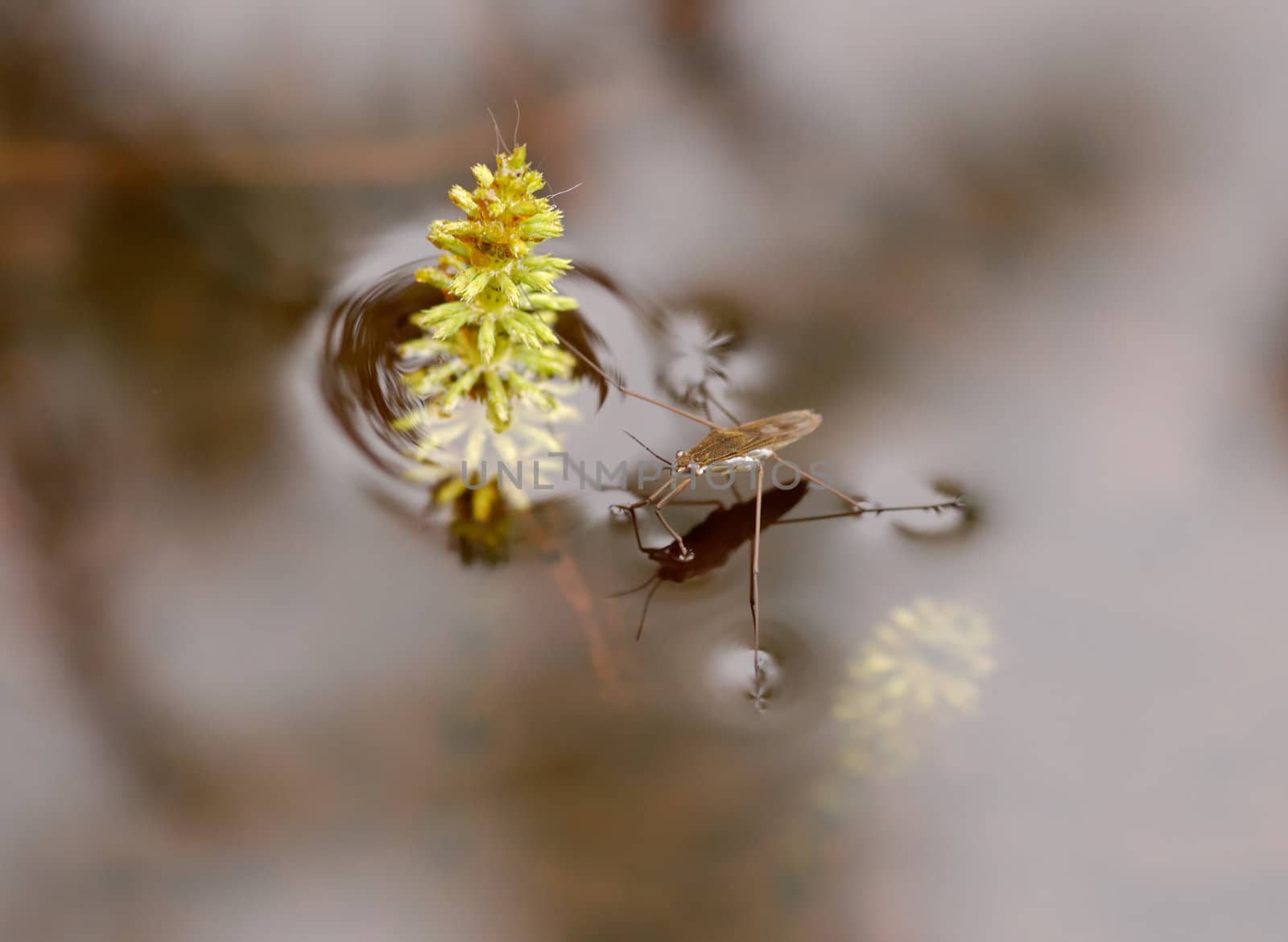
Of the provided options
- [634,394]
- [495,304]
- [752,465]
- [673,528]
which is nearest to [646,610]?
[673,528]

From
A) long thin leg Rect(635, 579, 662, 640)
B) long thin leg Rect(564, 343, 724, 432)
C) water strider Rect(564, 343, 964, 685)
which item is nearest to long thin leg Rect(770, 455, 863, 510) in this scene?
water strider Rect(564, 343, 964, 685)

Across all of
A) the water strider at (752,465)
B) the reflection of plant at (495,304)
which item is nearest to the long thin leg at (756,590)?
the water strider at (752,465)


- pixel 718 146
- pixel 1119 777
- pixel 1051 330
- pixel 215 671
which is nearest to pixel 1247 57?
pixel 1051 330

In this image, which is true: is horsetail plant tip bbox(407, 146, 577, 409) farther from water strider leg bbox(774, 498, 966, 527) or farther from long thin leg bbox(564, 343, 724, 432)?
water strider leg bbox(774, 498, 966, 527)

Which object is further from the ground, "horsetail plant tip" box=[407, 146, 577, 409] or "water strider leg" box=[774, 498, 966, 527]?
"horsetail plant tip" box=[407, 146, 577, 409]

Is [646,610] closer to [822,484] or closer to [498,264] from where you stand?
[822,484]

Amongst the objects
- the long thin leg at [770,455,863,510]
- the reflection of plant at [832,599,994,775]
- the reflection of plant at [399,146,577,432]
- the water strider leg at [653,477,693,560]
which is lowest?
the reflection of plant at [832,599,994,775]

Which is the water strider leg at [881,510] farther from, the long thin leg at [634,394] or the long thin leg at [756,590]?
the long thin leg at [634,394]
